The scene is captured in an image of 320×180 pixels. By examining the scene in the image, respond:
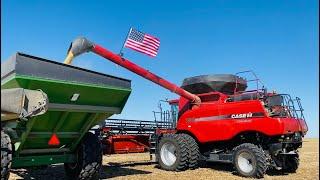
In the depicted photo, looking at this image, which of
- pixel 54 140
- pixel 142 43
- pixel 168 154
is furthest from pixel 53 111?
pixel 168 154

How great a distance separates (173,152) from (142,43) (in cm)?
353

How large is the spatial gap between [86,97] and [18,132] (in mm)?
1423

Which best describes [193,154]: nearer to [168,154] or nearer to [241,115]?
[168,154]

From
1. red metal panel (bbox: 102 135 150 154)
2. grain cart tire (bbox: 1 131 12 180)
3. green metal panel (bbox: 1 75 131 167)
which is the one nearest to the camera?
grain cart tire (bbox: 1 131 12 180)

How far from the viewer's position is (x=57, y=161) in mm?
8672

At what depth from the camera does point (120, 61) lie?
40.1 ft

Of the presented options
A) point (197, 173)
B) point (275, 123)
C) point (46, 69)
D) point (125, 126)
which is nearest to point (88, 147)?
point (46, 69)

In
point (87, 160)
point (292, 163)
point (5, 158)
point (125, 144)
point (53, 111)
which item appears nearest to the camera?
point (5, 158)

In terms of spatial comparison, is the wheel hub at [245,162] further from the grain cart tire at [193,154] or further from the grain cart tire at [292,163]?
the grain cart tire at [193,154]

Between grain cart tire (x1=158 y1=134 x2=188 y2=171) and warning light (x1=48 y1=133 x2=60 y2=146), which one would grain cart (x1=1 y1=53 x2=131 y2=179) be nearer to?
warning light (x1=48 y1=133 x2=60 y2=146)

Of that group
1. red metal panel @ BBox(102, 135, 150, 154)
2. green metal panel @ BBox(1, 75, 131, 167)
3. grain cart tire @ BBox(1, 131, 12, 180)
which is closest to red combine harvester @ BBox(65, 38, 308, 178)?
red metal panel @ BBox(102, 135, 150, 154)

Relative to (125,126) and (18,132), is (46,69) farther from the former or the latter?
(125,126)

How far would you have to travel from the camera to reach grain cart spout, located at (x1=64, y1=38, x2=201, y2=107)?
1070cm

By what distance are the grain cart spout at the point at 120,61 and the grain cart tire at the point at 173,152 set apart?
4.45 ft
